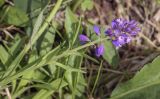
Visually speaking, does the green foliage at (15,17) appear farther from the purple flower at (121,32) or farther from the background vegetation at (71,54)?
the purple flower at (121,32)

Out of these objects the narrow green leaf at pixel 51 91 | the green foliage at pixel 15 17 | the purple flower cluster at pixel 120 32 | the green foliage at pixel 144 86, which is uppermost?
the green foliage at pixel 15 17

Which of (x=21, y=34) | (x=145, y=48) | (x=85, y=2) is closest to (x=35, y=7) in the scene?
(x=21, y=34)

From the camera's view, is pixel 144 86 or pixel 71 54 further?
pixel 144 86

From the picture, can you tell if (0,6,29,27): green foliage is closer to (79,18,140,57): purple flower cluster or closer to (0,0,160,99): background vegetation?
(0,0,160,99): background vegetation

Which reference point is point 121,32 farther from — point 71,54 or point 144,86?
point 144,86

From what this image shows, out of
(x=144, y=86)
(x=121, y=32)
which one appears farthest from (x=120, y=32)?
(x=144, y=86)

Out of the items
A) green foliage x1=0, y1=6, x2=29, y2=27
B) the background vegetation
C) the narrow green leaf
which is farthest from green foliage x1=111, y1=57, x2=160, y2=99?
green foliage x1=0, y1=6, x2=29, y2=27

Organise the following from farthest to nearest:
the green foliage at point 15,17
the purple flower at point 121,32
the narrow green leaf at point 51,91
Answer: the green foliage at point 15,17 < the narrow green leaf at point 51,91 < the purple flower at point 121,32

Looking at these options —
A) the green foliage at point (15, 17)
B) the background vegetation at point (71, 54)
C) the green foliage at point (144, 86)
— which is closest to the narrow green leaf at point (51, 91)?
the background vegetation at point (71, 54)
